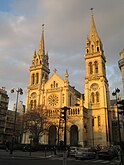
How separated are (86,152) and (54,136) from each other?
38.1 metres

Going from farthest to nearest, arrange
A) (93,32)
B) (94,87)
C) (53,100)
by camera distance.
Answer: (93,32), (53,100), (94,87)

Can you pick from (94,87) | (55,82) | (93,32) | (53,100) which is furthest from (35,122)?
(93,32)

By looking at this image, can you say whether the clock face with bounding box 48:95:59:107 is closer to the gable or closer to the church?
the church

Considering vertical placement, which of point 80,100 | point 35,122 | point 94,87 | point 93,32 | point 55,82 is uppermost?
point 93,32

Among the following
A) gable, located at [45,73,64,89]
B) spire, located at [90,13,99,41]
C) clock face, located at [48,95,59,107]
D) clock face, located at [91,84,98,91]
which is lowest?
clock face, located at [48,95,59,107]

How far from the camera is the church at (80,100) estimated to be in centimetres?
5859

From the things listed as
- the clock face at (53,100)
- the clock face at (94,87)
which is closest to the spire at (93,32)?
the clock face at (94,87)

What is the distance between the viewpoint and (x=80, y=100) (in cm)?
6059

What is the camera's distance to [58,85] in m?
67.9

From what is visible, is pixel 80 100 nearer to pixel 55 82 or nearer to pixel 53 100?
pixel 53 100

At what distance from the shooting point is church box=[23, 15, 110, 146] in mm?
58594

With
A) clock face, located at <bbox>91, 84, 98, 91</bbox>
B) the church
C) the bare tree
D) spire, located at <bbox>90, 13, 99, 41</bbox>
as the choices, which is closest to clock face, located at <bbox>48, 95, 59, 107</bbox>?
the church

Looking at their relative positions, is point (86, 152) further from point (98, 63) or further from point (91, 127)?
point (98, 63)

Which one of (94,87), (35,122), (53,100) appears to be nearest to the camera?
(35,122)
